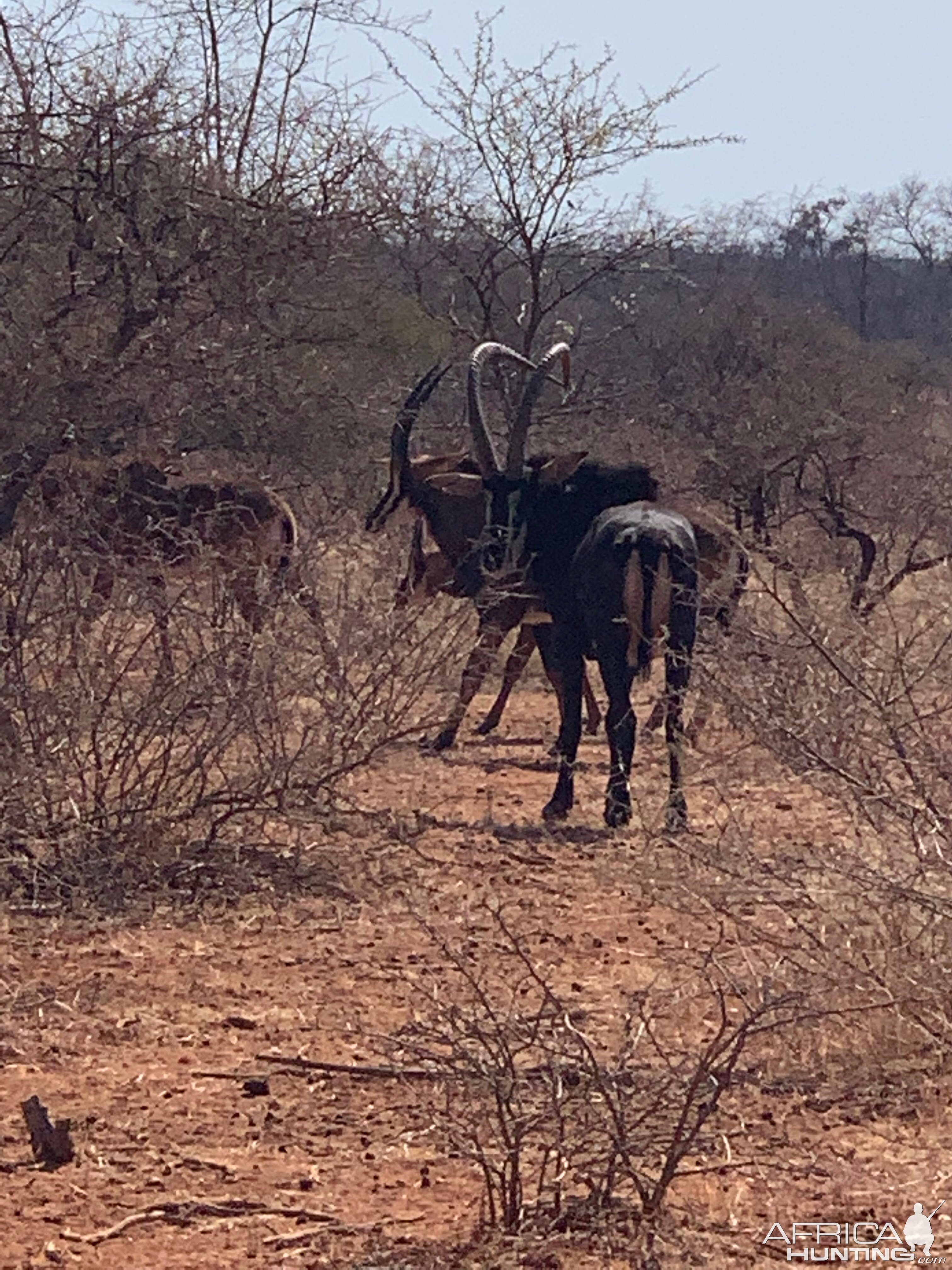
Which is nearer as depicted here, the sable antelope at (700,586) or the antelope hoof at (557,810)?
the antelope hoof at (557,810)

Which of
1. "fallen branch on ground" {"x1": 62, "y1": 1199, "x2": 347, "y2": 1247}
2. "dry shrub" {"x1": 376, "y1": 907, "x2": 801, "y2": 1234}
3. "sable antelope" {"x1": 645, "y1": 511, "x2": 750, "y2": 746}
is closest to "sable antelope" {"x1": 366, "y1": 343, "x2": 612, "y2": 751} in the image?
"sable antelope" {"x1": 645, "y1": 511, "x2": 750, "y2": 746}

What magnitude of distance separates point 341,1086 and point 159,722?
2.19 meters

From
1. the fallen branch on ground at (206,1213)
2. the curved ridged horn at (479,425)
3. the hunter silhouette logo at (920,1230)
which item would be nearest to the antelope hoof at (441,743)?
the curved ridged horn at (479,425)

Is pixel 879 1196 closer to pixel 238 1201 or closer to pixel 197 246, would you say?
pixel 238 1201

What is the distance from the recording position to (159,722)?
21.2 ft

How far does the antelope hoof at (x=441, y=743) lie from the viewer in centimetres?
961

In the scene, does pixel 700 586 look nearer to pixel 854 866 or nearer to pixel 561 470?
pixel 561 470

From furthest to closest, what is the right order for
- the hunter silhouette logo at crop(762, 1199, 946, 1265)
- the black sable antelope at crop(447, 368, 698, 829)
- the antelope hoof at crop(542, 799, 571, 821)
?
1. the antelope hoof at crop(542, 799, 571, 821)
2. the black sable antelope at crop(447, 368, 698, 829)
3. the hunter silhouette logo at crop(762, 1199, 946, 1265)

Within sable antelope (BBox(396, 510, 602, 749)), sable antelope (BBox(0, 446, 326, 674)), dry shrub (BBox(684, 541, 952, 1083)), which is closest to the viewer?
dry shrub (BBox(684, 541, 952, 1083))

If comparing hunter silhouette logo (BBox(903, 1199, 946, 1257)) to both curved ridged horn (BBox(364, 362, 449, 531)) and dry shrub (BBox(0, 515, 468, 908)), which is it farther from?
curved ridged horn (BBox(364, 362, 449, 531))

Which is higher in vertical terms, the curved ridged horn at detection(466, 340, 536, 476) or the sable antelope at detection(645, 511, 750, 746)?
the curved ridged horn at detection(466, 340, 536, 476)

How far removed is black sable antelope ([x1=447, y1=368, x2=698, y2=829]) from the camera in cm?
784

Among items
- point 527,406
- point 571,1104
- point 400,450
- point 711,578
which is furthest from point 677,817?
point 571,1104

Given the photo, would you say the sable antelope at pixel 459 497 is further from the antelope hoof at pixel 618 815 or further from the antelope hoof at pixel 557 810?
the antelope hoof at pixel 618 815
